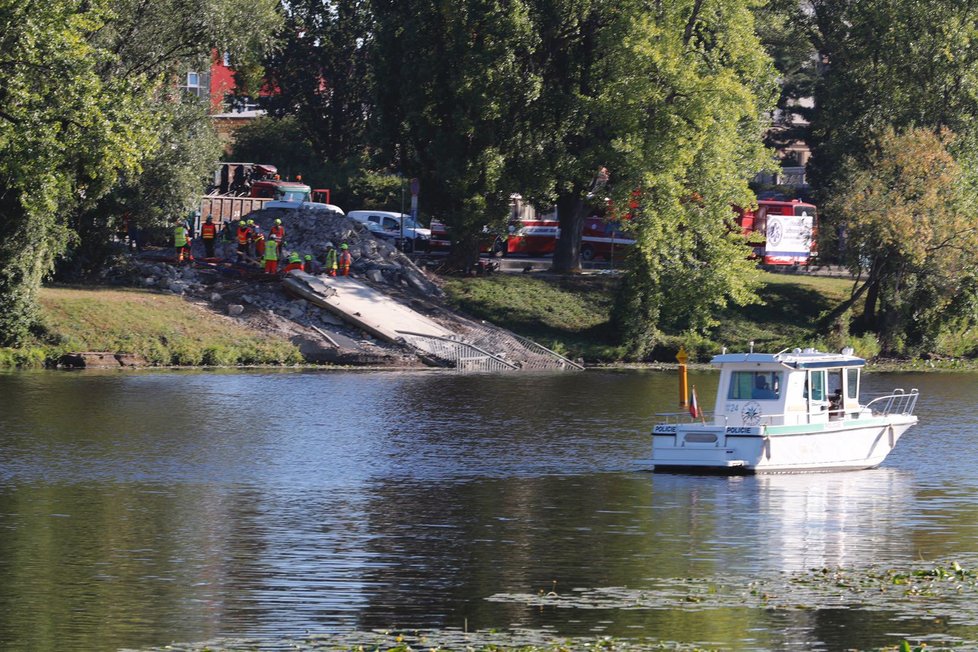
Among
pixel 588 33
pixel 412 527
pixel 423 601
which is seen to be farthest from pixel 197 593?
pixel 588 33

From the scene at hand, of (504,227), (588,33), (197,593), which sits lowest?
(197,593)

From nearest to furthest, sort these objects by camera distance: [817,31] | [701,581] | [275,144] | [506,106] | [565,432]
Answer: [701,581]
[565,432]
[506,106]
[817,31]
[275,144]

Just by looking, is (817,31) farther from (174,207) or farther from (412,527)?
(412,527)

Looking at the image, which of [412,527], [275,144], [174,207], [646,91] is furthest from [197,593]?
[275,144]

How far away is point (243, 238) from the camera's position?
74.1 meters

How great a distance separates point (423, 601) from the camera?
26.5m

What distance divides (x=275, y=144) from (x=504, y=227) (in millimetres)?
33974

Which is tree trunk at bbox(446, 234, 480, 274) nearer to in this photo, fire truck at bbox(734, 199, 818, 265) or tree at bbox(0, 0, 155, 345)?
fire truck at bbox(734, 199, 818, 265)

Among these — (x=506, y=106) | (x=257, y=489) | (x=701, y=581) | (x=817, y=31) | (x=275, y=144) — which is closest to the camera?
(x=701, y=581)

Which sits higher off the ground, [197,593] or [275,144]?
[275,144]

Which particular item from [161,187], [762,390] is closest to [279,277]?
[161,187]

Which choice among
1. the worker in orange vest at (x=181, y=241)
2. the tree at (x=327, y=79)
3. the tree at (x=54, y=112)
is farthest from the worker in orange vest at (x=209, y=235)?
the tree at (x=327, y=79)

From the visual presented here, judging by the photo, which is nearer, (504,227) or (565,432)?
(565,432)

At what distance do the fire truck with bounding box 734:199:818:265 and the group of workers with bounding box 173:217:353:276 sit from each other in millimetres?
24941
